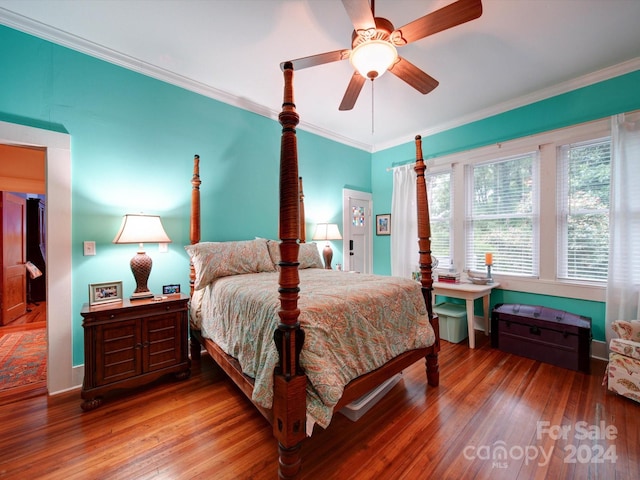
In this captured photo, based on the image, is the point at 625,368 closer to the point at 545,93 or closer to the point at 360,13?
the point at 545,93

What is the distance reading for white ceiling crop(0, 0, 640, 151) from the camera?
1935 millimetres

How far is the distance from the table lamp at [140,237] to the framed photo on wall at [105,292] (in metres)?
0.11

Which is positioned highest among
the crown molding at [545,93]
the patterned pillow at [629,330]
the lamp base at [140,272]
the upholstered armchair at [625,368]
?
the crown molding at [545,93]

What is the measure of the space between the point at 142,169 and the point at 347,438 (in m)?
2.80

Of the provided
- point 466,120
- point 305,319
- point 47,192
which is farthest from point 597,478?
point 47,192

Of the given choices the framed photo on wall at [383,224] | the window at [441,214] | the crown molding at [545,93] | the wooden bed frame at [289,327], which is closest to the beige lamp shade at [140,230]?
the wooden bed frame at [289,327]

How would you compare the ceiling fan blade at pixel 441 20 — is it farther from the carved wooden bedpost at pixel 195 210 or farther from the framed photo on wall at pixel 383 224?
the framed photo on wall at pixel 383 224

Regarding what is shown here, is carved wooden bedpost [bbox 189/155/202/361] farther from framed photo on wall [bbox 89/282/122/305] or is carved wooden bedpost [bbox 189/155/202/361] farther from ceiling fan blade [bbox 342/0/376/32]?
ceiling fan blade [bbox 342/0/376/32]

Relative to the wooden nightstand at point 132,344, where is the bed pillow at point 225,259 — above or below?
above

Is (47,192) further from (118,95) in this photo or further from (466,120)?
(466,120)

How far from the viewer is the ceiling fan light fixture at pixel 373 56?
1.65m

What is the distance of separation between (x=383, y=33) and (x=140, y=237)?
2303 millimetres

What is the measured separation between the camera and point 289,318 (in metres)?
1.29

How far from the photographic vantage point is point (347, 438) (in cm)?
166
